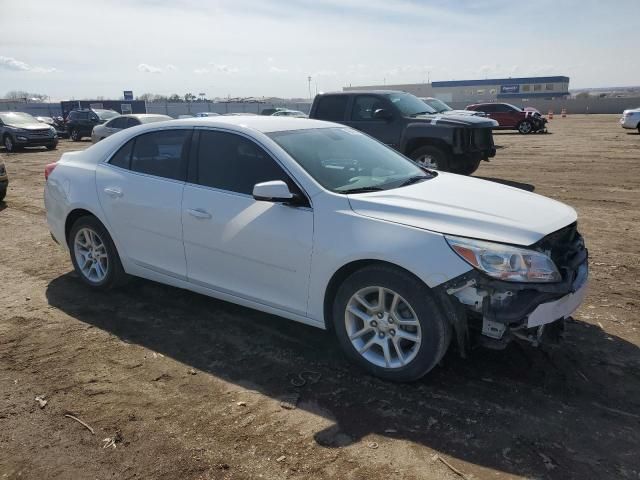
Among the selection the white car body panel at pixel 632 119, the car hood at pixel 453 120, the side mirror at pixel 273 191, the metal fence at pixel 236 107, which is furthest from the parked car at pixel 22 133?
the metal fence at pixel 236 107

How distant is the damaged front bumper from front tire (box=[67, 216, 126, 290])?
10.6 ft

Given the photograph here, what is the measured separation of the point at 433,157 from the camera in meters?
10.7

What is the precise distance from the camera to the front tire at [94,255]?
503cm

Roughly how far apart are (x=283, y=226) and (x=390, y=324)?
100 centimetres

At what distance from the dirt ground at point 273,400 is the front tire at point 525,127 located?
2554 cm

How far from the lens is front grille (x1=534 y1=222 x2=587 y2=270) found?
339 centimetres

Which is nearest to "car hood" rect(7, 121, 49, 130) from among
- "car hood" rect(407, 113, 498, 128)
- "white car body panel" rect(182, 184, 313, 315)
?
"car hood" rect(407, 113, 498, 128)

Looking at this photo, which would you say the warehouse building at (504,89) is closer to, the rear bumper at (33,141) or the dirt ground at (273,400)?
the rear bumper at (33,141)

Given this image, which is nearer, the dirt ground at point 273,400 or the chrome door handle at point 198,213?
the dirt ground at point 273,400

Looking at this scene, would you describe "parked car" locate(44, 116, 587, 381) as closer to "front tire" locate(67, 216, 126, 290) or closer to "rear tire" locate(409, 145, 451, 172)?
"front tire" locate(67, 216, 126, 290)

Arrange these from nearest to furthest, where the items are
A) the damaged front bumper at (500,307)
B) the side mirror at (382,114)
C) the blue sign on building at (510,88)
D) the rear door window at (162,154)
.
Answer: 1. the damaged front bumper at (500,307)
2. the rear door window at (162,154)
3. the side mirror at (382,114)
4. the blue sign on building at (510,88)

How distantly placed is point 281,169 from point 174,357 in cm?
160

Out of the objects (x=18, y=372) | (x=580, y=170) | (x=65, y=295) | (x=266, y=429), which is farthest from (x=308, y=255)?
(x=580, y=170)

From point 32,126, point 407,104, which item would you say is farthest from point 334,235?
point 32,126
